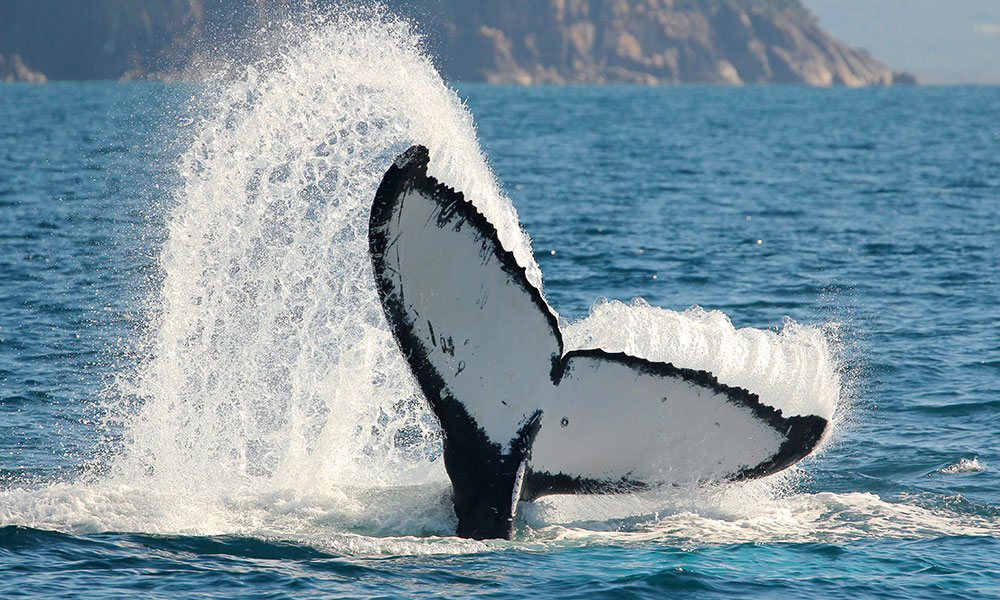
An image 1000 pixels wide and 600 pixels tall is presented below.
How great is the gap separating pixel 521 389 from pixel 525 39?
492ft

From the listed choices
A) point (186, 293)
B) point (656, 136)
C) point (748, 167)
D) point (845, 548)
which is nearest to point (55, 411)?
point (186, 293)

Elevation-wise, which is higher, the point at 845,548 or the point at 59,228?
the point at 59,228

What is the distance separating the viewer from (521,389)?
6.21m

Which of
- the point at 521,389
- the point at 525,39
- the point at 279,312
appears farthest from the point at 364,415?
the point at 525,39

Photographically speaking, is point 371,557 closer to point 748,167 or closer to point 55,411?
point 55,411

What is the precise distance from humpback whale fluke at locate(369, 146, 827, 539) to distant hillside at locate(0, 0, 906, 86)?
89647mm

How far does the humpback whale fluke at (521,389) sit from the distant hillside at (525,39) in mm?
89647

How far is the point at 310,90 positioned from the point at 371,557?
119 inches

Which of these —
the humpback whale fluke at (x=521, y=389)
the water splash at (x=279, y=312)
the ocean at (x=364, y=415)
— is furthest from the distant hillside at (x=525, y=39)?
the humpback whale fluke at (x=521, y=389)

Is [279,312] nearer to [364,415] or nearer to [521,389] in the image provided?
[364,415]

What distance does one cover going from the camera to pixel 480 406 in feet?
20.5

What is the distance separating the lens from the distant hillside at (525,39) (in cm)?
10381

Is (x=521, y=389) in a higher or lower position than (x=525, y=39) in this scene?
lower

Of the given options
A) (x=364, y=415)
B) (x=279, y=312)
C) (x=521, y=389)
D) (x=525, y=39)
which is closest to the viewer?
(x=521, y=389)
